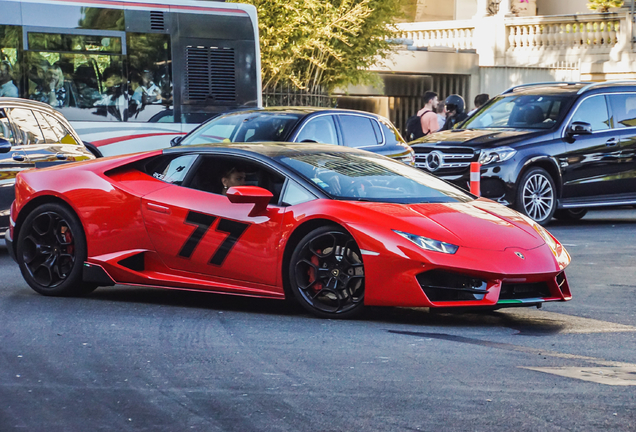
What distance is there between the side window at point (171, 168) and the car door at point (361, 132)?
Result: 5227 millimetres

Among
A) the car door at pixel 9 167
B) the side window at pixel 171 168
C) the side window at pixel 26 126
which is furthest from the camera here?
the side window at pixel 26 126

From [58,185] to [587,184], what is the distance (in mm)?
8484

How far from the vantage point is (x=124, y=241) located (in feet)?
26.1

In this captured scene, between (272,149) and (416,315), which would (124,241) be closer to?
(272,149)

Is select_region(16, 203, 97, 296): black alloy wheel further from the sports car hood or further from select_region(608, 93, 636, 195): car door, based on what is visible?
select_region(608, 93, 636, 195): car door

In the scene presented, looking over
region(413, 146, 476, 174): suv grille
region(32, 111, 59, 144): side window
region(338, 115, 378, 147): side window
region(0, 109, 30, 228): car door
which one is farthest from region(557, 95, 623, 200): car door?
region(0, 109, 30, 228): car door

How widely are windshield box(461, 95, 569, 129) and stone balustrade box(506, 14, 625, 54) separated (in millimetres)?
16537

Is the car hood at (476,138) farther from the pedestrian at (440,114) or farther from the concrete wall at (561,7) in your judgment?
the concrete wall at (561,7)

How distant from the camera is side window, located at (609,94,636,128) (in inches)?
602

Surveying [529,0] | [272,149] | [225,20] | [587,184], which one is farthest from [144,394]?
[529,0]

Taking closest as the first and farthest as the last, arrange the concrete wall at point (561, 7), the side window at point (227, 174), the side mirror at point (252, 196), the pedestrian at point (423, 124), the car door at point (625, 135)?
the side mirror at point (252, 196) → the side window at point (227, 174) → the car door at point (625, 135) → the pedestrian at point (423, 124) → the concrete wall at point (561, 7)

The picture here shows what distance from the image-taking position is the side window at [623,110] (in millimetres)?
15289

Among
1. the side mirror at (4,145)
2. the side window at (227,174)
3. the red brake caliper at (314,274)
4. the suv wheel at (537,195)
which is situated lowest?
the suv wheel at (537,195)

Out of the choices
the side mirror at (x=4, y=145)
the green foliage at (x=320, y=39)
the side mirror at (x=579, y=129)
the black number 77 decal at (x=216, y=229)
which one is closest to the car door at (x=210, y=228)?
the black number 77 decal at (x=216, y=229)
